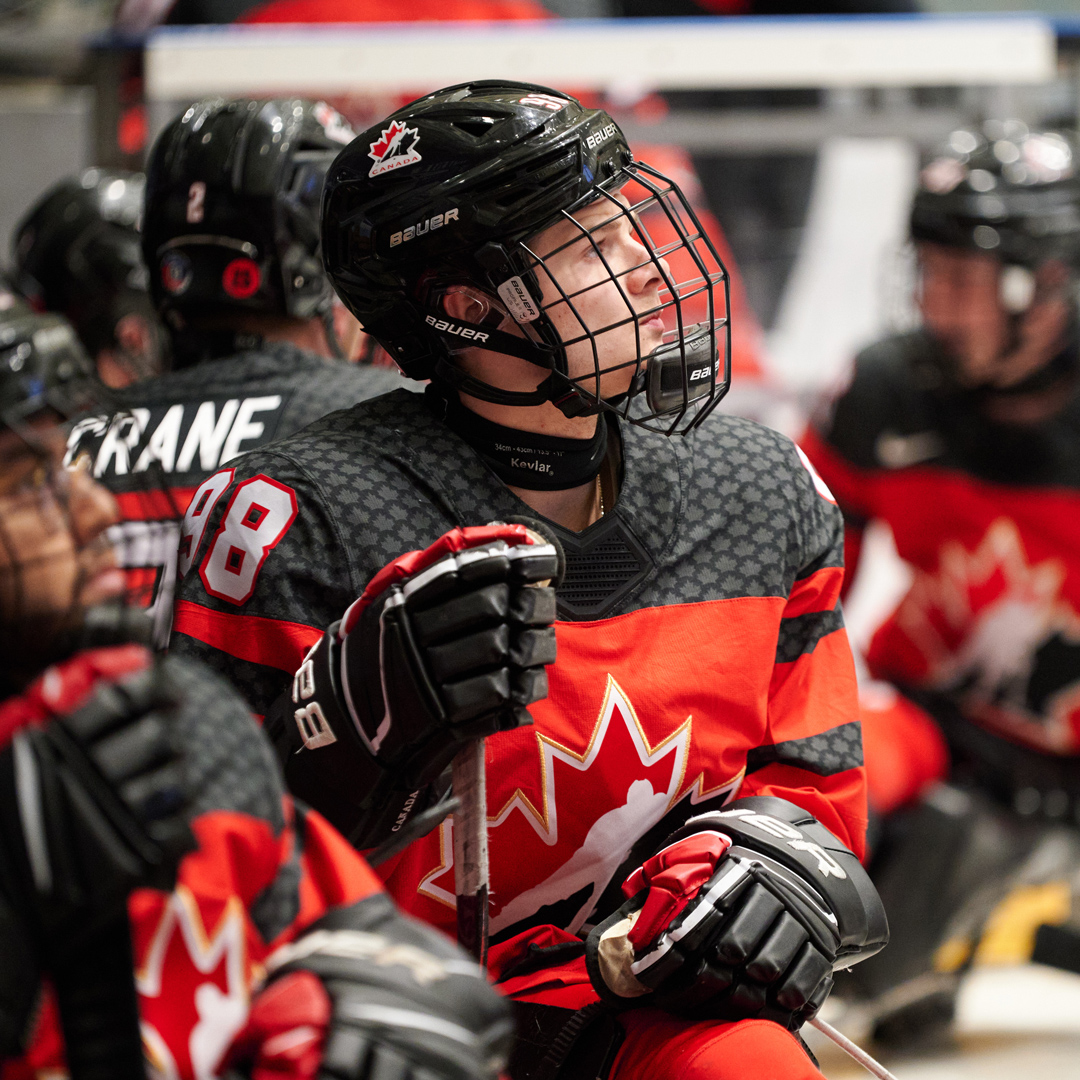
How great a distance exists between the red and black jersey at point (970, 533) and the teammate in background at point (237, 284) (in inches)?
65.6

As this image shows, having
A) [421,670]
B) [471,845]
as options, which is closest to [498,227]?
[421,670]

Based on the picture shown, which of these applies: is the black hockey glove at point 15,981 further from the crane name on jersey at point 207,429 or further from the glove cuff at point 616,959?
the crane name on jersey at point 207,429

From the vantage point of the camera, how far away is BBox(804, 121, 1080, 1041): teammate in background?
10.7ft

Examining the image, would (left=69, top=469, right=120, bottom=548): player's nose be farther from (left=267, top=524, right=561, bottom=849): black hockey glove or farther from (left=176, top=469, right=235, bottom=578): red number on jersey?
(left=176, top=469, right=235, bottom=578): red number on jersey

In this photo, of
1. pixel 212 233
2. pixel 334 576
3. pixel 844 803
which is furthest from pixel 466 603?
pixel 212 233

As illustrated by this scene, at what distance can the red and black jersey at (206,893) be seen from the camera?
87 centimetres

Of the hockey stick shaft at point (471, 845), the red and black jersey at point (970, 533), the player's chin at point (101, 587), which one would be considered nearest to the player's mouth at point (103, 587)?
the player's chin at point (101, 587)

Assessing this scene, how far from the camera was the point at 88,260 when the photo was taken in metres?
2.81

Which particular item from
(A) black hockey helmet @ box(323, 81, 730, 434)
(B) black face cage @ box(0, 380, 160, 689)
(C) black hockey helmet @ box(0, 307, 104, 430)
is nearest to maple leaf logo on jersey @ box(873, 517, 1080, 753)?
(A) black hockey helmet @ box(323, 81, 730, 434)

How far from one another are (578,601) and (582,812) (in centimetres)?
19

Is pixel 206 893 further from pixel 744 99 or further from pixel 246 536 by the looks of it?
pixel 744 99

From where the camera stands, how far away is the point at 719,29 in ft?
12.4

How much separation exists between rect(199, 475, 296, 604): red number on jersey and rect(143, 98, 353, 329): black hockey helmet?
686 millimetres

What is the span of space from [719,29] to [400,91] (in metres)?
0.80
